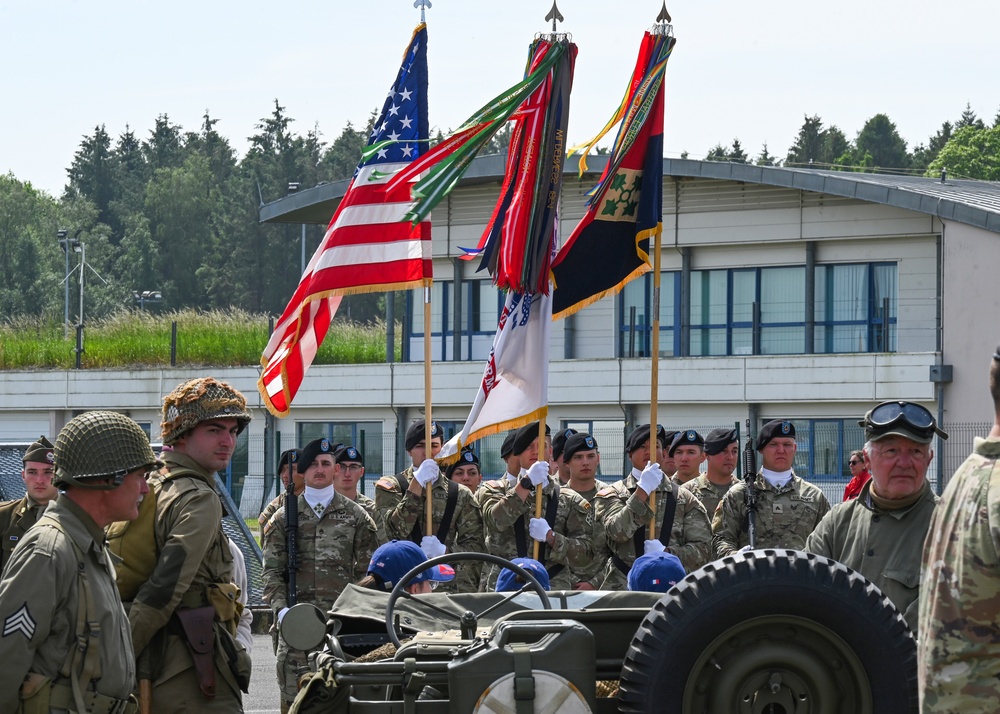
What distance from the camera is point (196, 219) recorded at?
3834 inches

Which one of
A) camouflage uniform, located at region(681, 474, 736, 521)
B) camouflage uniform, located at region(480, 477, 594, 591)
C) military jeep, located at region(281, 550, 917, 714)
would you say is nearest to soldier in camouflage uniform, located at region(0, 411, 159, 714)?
military jeep, located at region(281, 550, 917, 714)

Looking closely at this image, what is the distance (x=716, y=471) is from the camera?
35.4 feet

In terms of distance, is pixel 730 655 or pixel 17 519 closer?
pixel 730 655

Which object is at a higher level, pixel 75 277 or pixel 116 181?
pixel 116 181

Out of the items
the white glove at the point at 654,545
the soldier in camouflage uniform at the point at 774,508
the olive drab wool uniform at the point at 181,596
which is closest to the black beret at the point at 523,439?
the soldier in camouflage uniform at the point at 774,508

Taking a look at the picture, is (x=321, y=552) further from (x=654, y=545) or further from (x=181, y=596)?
(x=181, y=596)

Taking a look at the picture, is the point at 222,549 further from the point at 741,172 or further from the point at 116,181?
the point at 116,181

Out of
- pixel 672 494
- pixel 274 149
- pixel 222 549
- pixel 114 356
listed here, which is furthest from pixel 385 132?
pixel 274 149

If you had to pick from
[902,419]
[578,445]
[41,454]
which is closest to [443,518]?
[578,445]

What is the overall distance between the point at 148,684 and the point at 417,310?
2967 cm

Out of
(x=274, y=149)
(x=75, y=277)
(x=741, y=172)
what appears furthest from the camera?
(x=274, y=149)

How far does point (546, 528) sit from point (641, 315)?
76.6 ft

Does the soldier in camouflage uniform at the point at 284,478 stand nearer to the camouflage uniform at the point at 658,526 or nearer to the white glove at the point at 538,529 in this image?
the white glove at the point at 538,529

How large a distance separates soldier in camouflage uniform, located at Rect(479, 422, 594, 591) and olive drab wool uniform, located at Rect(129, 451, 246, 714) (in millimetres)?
4046
